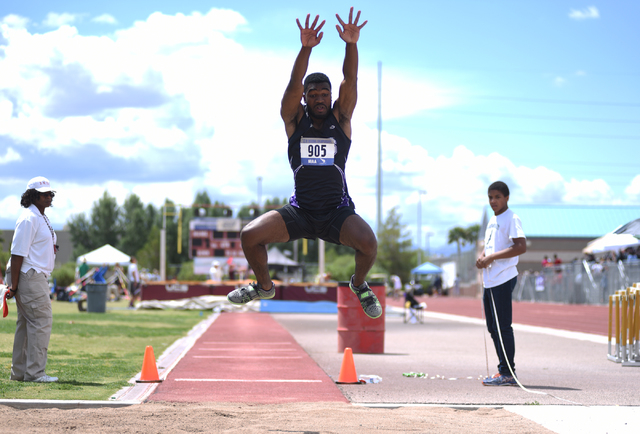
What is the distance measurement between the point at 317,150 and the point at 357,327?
22.7 feet

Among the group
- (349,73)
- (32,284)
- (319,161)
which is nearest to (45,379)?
(32,284)

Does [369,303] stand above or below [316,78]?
below

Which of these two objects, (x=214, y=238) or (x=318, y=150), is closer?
(x=318, y=150)

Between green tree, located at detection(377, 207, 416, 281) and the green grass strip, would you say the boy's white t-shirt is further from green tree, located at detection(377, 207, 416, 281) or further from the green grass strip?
green tree, located at detection(377, 207, 416, 281)

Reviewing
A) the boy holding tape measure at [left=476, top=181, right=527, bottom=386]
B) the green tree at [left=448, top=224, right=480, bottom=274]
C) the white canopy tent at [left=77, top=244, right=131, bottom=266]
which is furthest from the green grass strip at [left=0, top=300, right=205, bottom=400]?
the green tree at [left=448, top=224, right=480, bottom=274]

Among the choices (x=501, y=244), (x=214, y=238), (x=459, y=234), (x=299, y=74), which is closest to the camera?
(x=299, y=74)

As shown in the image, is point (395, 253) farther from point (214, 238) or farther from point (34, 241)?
point (34, 241)

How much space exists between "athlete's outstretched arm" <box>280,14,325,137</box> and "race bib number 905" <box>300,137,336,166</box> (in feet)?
0.64

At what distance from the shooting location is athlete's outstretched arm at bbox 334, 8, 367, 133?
233 inches

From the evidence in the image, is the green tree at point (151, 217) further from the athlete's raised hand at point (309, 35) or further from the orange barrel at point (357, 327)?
the athlete's raised hand at point (309, 35)

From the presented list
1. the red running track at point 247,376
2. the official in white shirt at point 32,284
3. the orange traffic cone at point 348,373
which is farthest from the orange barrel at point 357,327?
the official in white shirt at point 32,284

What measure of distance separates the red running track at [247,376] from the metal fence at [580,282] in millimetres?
16921

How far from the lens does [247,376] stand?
917 centimetres

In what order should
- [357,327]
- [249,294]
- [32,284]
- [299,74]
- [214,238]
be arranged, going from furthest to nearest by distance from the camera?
[214,238]
[357,327]
[32,284]
[249,294]
[299,74]
